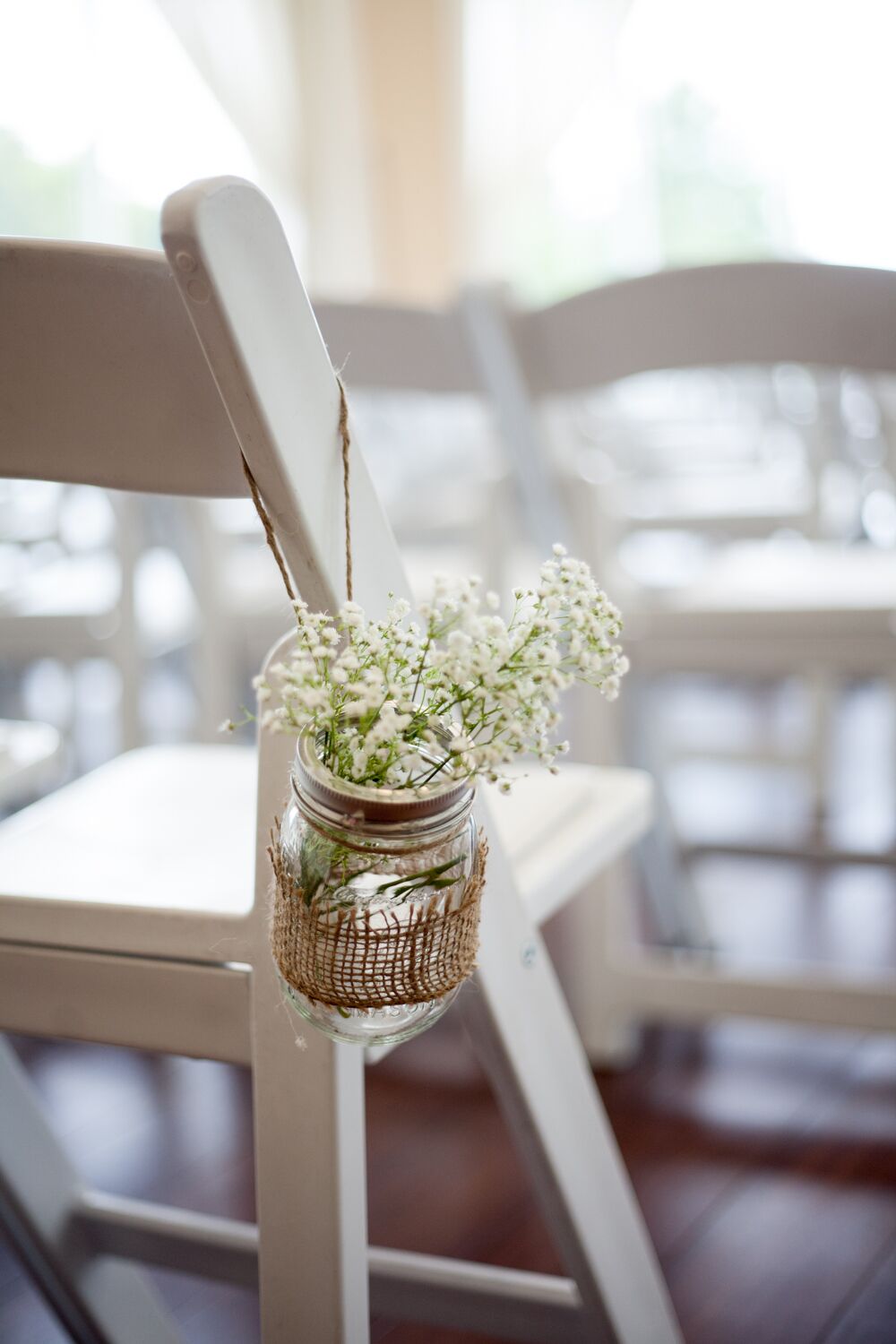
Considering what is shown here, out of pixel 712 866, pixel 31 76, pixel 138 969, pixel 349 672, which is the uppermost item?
pixel 31 76

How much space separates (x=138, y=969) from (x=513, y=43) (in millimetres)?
4756

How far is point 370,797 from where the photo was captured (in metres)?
0.50

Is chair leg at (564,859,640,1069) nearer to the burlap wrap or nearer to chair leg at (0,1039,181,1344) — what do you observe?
chair leg at (0,1039,181,1344)

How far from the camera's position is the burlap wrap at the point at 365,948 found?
1.69ft

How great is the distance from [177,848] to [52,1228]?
0.35 metres

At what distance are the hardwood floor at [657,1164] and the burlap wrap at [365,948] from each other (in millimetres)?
490

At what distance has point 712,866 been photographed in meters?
2.09

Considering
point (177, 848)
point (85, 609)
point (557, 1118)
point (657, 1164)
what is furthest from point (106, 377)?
point (85, 609)

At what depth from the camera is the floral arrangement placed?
495 mm

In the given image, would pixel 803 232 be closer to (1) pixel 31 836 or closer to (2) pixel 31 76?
(2) pixel 31 76

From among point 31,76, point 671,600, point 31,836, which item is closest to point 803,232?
point 31,76

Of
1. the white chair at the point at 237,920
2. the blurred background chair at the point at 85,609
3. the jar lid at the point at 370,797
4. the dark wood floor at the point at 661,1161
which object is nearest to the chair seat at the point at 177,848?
the white chair at the point at 237,920

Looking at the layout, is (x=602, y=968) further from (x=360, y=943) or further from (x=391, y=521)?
(x=360, y=943)

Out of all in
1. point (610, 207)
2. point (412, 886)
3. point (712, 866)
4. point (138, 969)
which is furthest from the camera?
point (610, 207)
